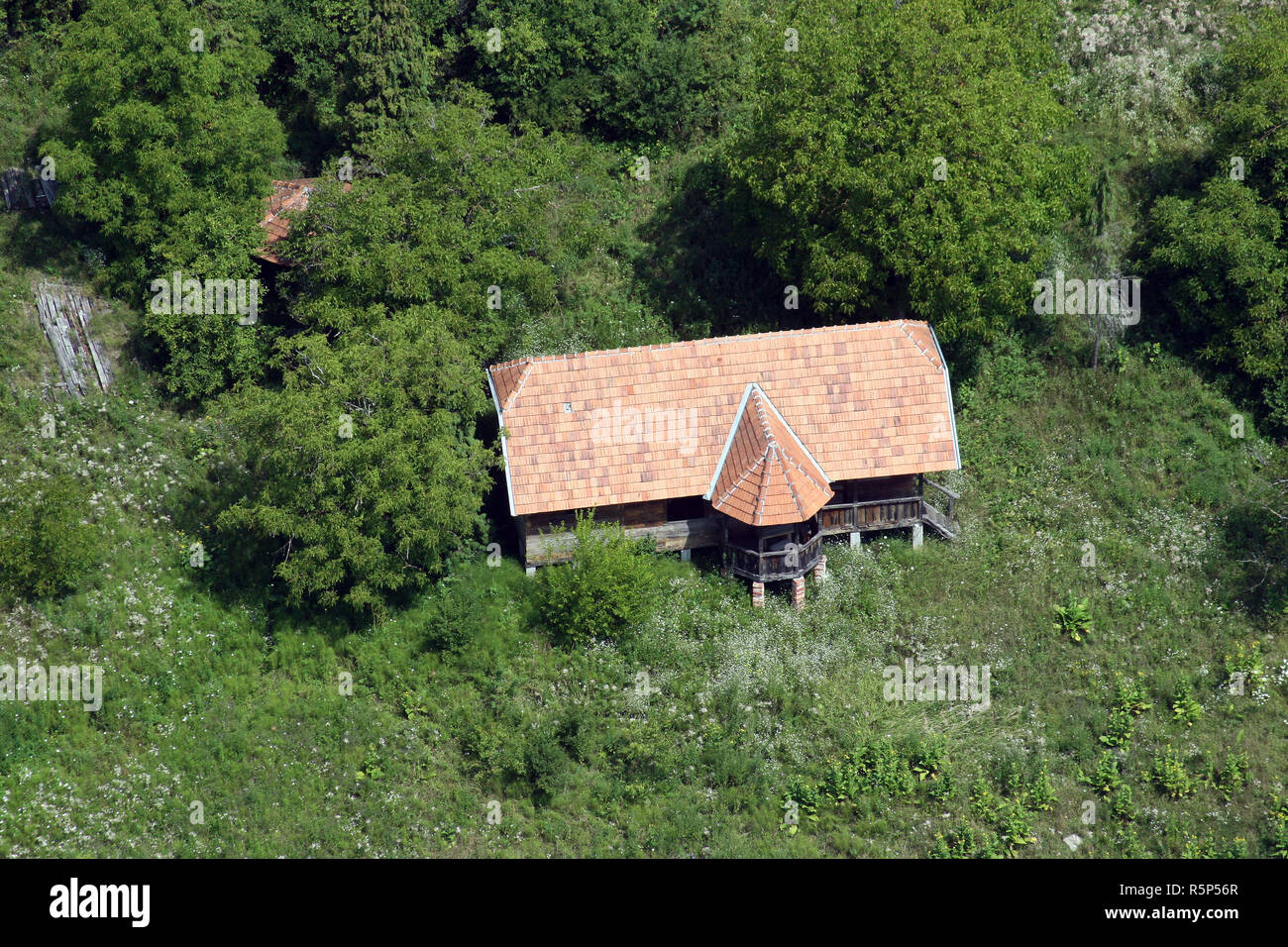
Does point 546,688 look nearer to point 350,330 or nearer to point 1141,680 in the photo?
point 350,330

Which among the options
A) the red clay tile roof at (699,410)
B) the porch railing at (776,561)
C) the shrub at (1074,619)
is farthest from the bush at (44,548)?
the shrub at (1074,619)

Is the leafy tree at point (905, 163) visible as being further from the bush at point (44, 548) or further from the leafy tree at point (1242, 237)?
the bush at point (44, 548)

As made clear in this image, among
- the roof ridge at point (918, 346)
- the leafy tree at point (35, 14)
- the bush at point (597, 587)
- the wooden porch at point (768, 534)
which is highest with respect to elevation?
the leafy tree at point (35, 14)

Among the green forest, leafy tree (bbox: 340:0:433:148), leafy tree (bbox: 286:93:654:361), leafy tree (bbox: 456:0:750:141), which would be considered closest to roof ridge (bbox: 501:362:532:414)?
the green forest

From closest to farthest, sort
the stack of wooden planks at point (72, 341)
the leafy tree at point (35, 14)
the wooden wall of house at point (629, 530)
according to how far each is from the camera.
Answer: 1. the wooden wall of house at point (629, 530)
2. the stack of wooden planks at point (72, 341)
3. the leafy tree at point (35, 14)

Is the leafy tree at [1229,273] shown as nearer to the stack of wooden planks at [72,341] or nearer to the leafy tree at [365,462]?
the leafy tree at [365,462]

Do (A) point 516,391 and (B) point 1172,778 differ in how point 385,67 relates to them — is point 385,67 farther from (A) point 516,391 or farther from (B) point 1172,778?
(B) point 1172,778

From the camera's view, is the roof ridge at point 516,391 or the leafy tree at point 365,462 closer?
the leafy tree at point 365,462

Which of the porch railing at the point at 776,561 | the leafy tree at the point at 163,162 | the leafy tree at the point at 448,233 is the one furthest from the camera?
the leafy tree at the point at 163,162

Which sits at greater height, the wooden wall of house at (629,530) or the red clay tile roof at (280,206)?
the red clay tile roof at (280,206)
